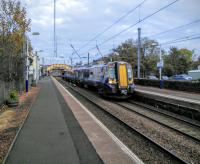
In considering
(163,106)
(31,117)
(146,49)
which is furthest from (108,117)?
(146,49)

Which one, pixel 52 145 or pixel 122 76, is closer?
pixel 52 145

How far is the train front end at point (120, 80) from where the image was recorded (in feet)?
76.8

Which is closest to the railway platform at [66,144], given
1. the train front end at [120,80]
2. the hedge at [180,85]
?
the train front end at [120,80]

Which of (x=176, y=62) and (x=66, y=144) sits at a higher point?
(x=176, y=62)

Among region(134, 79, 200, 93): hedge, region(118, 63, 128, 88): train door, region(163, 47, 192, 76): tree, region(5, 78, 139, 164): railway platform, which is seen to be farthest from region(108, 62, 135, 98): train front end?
region(163, 47, 192, 76): tree

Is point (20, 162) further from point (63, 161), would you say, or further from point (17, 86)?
point (17, 86)

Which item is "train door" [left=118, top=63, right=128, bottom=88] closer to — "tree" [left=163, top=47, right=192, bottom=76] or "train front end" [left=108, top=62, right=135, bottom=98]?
"train front end" [left=108, top=62, right=135, bottom=98]

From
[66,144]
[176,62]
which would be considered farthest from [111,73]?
[176,62]

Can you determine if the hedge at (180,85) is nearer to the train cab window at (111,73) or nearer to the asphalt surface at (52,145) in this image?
the train cab window at (111,73)

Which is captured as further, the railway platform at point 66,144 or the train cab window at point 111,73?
the train cab window at point 111,73

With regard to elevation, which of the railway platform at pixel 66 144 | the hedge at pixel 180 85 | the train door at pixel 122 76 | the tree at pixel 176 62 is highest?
the tree at pixel 176 62

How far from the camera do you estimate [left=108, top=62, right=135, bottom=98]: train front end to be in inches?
922

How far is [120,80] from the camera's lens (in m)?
23.6

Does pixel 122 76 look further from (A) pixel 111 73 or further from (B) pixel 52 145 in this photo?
(B) pixel 52 145
